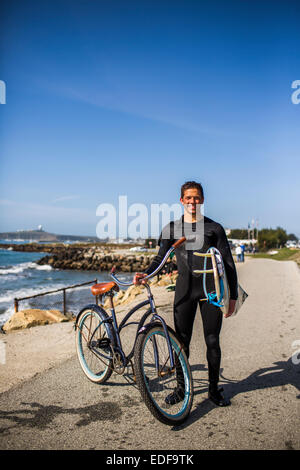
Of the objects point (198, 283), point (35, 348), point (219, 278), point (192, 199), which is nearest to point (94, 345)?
point (198, 283)

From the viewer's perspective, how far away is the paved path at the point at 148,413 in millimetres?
2820

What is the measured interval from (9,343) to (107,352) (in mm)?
3166

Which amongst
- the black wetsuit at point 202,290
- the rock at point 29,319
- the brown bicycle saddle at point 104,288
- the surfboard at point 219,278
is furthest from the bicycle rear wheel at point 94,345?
the rock at point 29,319

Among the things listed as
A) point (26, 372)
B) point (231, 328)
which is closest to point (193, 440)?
point (26, 372)

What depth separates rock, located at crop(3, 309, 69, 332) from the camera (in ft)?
24.7

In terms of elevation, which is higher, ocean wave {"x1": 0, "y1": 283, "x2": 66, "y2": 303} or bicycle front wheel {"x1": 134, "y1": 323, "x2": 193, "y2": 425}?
bicycle front wheel {"x1": 134, "y1": 323, "x2": 193, "y2": 425}

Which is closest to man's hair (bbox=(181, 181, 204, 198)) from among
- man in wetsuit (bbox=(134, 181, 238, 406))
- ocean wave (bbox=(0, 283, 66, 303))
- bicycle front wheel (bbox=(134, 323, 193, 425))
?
man in wetsuit (bbox=(134, 181, 238, 406))

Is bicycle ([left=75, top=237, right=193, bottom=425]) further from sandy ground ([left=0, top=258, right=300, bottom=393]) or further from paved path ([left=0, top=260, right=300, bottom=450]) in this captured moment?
sandy ground ([left=0, top=258, right=300, bottom=393])

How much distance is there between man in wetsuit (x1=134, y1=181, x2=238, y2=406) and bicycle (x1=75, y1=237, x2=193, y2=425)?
15 cm

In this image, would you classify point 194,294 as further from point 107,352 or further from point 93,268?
point 93,268

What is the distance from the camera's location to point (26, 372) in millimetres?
4570

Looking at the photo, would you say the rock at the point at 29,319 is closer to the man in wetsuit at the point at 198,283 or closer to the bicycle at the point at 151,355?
the bicycle at the point at 151,355

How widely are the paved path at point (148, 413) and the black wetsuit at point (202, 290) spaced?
52cm

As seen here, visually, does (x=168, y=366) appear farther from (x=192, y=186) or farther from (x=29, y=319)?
(x=29, y=319)
